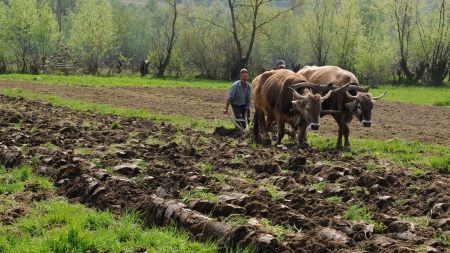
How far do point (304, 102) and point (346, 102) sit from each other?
189cm

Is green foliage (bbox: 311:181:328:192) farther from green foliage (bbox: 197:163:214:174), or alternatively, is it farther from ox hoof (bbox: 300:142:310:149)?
ox hoof (bbox: 300:142:310:149)

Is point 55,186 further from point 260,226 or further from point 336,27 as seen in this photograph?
point 336,27

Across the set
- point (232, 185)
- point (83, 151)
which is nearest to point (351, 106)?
point (232, 185)

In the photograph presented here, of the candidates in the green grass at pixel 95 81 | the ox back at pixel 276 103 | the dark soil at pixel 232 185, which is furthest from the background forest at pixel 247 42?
the dark soil at pixel 232 185

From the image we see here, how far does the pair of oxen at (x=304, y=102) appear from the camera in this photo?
13.2 metres

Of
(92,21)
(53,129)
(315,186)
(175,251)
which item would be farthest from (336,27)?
(175,251)

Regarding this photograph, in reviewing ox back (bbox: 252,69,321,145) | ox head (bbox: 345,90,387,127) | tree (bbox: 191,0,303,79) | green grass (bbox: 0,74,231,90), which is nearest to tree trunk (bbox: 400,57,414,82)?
tree (bbox: 191,0,303,79)

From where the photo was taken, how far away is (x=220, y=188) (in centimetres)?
796

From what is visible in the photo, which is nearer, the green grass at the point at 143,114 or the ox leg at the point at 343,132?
the ox leg at the point at 343,132

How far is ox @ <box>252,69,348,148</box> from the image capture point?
1304cm

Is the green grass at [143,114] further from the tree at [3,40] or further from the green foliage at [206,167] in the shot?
the tree at [3,40]

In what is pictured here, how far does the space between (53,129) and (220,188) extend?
6894 millimetres

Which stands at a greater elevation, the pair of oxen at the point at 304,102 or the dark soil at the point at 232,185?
the pair of oxen at the point at 304,102

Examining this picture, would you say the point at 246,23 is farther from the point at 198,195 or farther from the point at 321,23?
the point at 198,195
